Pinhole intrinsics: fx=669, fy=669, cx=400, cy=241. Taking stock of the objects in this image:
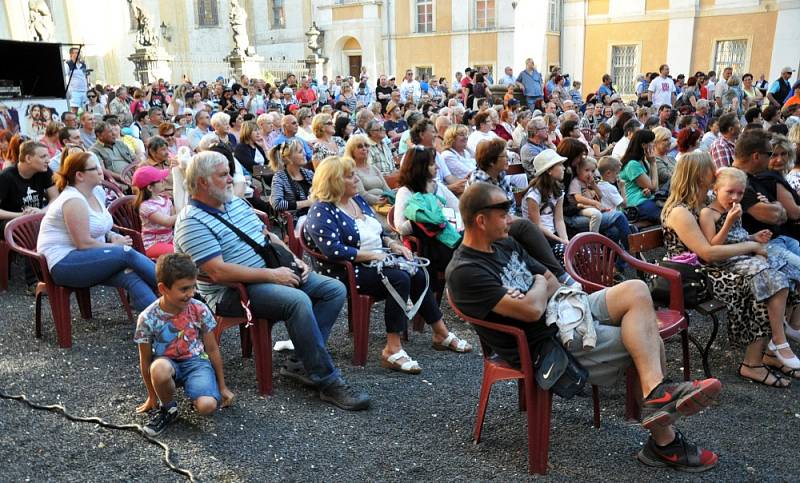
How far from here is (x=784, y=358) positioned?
405 centimetres

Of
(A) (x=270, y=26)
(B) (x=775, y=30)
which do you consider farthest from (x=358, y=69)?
(B) (x=775, y=30)

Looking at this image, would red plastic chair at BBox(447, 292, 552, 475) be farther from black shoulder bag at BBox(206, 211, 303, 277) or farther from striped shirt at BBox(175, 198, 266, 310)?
striped shirt at BBox(175, 198, 266, 310)

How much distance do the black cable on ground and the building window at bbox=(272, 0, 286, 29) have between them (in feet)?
112

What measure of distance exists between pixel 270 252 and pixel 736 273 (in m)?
2.80

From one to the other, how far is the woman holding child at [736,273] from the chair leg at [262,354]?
2.58 metres

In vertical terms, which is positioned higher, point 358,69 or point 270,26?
point 270,26

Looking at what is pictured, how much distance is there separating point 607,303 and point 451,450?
1024 millimetres

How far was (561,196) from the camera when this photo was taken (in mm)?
5305

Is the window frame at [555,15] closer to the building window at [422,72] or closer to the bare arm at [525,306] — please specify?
the building window at [422,72]

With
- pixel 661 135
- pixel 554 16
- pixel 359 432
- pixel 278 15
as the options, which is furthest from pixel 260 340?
pixel 278 15

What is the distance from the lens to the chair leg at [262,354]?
3.70 meters

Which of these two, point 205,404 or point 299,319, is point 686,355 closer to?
point 299,319

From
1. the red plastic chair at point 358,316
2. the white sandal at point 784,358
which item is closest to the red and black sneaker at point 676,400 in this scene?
the white sandal at point 784,358

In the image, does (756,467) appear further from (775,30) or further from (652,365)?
(775,30)
